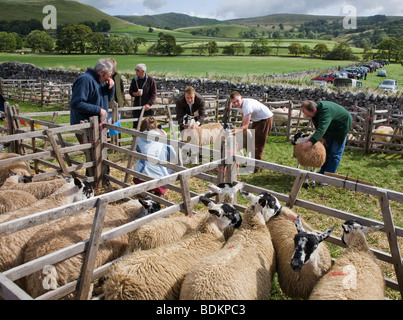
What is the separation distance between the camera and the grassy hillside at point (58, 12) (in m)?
123

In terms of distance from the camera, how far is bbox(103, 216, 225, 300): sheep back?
230cm

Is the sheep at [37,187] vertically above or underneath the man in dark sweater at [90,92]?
underneath

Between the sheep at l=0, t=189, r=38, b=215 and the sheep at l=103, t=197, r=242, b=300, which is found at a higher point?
the sheep at l=0, t=189, r=38, b=215

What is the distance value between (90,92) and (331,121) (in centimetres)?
449

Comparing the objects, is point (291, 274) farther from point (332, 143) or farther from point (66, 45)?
point (66, 45)

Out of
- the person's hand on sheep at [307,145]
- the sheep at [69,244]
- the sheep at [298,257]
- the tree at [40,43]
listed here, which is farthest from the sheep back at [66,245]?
the tree at [40,43]

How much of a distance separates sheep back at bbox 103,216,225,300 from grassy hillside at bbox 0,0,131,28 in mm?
140561

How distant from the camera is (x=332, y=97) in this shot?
13805 mm

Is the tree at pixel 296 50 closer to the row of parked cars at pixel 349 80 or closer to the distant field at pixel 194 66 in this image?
the distant field at pixel 194 66

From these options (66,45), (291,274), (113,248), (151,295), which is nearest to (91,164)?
(113,248)

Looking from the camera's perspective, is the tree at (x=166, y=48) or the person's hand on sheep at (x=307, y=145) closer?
→ the person's hand on sheep at (x=307, y=145)

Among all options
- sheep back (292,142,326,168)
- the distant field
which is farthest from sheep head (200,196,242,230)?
the distant field

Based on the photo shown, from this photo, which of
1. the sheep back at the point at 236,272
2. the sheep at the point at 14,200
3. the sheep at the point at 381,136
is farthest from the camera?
the sheep at the point at 381,136

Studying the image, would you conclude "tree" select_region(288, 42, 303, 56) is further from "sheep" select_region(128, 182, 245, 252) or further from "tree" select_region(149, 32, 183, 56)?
"sheep" select_region(128, 182, 245, 252)
